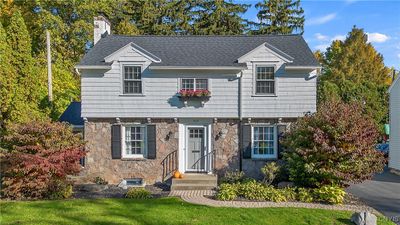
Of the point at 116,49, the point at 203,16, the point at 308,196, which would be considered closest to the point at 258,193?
the point at 308,196

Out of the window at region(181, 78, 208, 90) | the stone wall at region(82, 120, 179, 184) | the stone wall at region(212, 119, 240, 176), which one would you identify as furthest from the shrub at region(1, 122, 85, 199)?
the stone wall at region(212, 119, 240, 176)

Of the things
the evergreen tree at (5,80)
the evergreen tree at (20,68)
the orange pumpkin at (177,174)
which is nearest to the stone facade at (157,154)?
the orange pumpkin at (177,174)

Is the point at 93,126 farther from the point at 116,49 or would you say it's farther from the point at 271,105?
the point at 271,105

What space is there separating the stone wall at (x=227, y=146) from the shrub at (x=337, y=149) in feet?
10.4

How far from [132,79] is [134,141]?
2.78 meters

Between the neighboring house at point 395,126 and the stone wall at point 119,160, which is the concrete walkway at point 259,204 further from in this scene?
the neighboring house at point 395,126

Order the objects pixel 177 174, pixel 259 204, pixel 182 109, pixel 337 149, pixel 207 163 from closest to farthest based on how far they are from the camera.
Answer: pixel 259 204, pixel 337 149, pixel 177 174, pixel 182 109, pixel 207 163

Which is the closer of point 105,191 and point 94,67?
point 105,191

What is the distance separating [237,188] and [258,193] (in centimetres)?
77

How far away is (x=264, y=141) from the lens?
574 inches

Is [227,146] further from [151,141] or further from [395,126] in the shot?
[395,126]

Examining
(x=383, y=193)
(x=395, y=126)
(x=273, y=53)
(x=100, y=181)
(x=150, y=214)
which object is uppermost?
(x=273, y=53)

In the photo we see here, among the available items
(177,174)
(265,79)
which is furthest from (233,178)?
(265,79)

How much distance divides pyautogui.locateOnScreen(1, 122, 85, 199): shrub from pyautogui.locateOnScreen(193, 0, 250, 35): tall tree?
25189 mm
